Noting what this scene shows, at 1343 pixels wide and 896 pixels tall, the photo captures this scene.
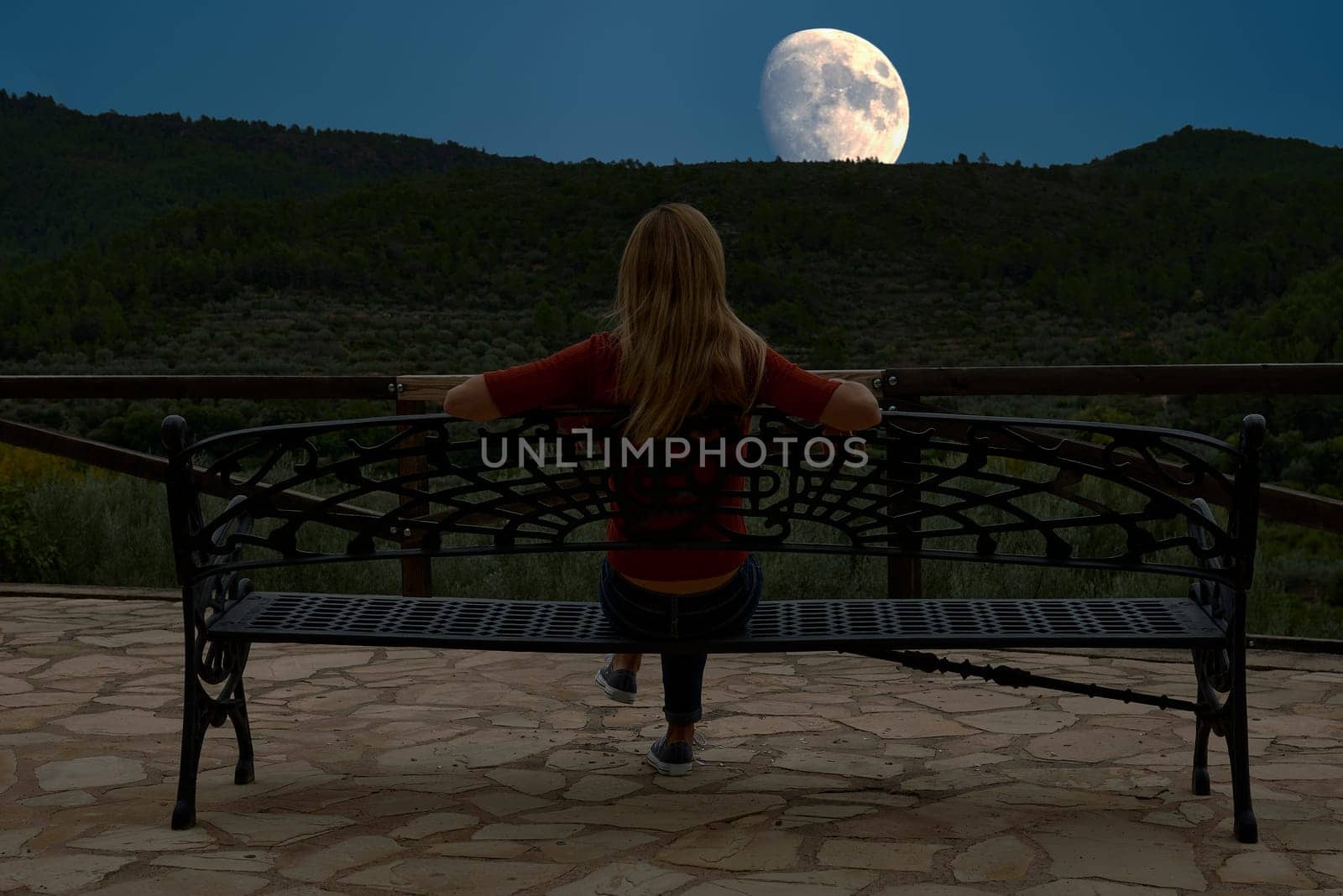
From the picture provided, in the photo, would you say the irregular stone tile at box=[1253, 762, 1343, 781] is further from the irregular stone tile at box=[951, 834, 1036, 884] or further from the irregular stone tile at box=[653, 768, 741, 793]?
the irregular stone tile at box=[653, 768, 741, 793]

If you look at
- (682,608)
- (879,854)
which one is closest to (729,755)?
(682,608)

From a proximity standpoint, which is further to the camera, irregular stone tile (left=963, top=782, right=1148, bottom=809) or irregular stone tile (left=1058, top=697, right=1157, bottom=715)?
irregular stone tile (left=1058, top=697, right=1157, bottom=715)

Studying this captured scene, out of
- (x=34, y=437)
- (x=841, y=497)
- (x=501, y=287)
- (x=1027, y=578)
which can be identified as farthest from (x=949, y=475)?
(x=501, y=287)

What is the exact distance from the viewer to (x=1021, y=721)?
3713 mm

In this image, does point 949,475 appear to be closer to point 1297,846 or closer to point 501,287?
point 1297,846

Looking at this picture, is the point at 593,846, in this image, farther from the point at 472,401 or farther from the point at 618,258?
the point at 618,258

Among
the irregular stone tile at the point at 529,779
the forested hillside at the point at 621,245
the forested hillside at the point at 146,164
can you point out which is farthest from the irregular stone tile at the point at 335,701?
the forested hillside at the point at 146,164

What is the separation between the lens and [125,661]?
4.58 m

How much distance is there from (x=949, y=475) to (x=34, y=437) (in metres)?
5.50

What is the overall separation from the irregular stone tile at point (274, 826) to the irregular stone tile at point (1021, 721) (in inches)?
71.1

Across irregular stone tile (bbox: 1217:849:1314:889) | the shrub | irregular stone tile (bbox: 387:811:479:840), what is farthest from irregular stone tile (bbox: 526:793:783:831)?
the shrub

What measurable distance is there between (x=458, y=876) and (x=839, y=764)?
3.82ft

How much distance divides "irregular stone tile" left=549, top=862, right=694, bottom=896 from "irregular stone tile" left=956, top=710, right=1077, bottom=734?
1492 millimetres

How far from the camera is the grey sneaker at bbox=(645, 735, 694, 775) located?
310 centimetres
